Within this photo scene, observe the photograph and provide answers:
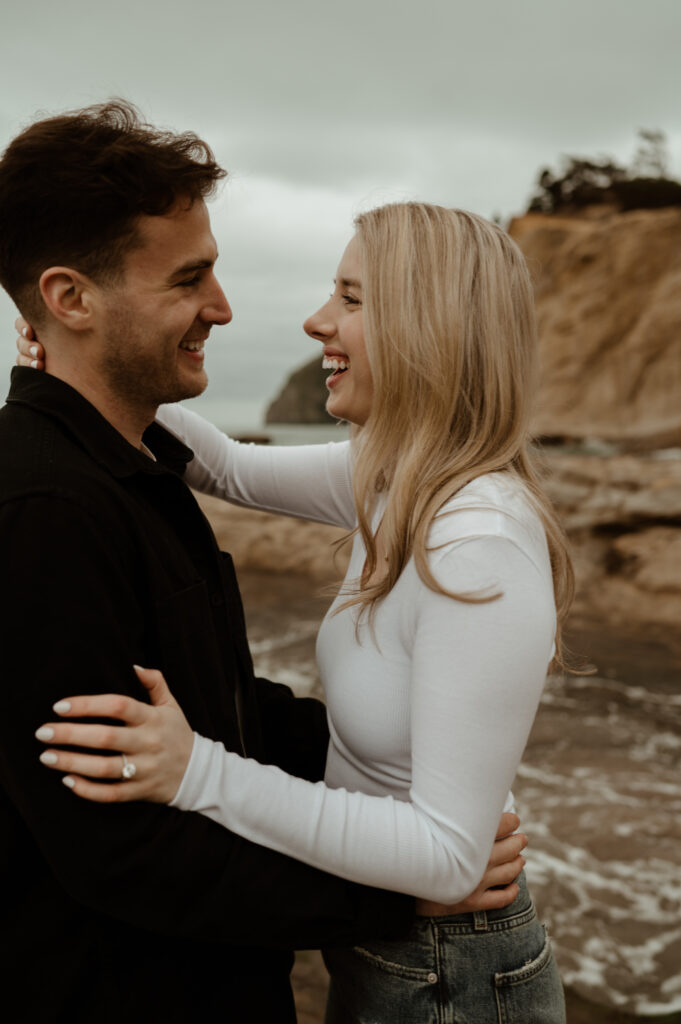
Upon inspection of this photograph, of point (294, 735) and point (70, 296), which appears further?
point (294, 735)

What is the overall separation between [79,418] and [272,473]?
101 centimetres

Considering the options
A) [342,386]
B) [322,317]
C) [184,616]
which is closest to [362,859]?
[184,616]

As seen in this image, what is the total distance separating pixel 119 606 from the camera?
130 cm

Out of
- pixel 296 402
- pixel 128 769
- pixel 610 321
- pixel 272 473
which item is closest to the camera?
pixel 128 769

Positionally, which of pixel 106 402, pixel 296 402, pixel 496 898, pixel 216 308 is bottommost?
pixel 296 402

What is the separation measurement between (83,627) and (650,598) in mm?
5361

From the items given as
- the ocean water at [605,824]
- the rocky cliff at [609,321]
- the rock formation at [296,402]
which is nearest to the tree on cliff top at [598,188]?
the rocky cliff at [609,321]

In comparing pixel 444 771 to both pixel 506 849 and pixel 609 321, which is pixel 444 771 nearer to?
pixel 506 849

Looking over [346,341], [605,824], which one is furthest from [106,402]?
[605,824]

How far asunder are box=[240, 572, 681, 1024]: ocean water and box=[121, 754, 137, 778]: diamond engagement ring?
658mm

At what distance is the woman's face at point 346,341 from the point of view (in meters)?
1.77

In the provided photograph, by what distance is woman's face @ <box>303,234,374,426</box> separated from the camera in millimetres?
1770

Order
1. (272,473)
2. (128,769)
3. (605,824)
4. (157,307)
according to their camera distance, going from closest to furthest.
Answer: (128,769)
(157,307)
(272,473)
(605,824)

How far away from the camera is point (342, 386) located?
1.84 m
